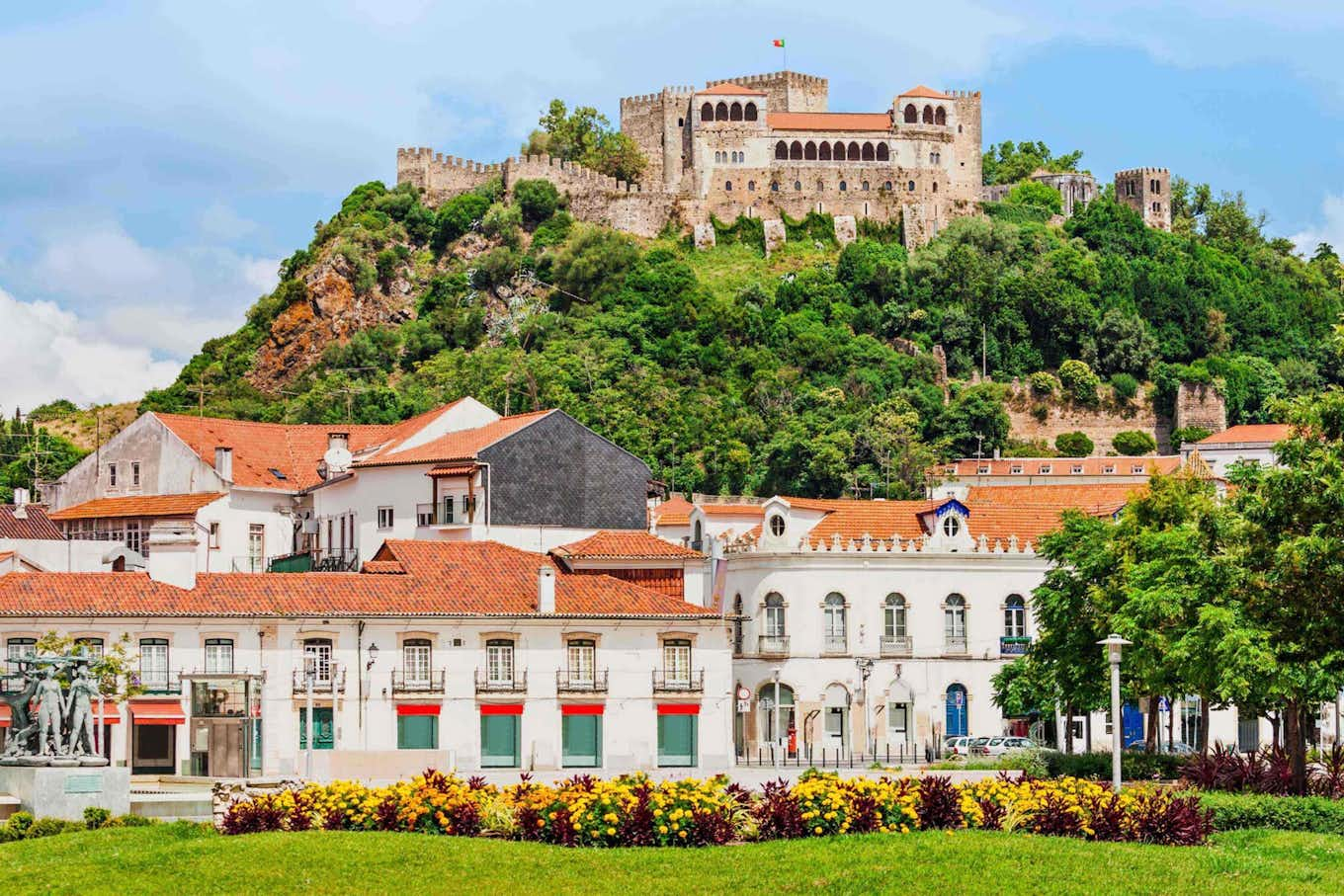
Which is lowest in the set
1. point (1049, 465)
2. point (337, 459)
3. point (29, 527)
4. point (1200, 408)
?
point (29, 527)

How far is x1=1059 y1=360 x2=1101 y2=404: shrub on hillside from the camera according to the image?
151500mm

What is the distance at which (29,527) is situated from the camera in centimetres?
9106

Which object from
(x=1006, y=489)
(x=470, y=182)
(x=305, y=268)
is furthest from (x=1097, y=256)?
(x=1006, y=489)

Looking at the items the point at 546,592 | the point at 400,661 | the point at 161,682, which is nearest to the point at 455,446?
the point at 546,592

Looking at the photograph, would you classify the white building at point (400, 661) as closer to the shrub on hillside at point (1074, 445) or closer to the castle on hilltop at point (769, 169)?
the shrub on hillside at point (1074, 445)

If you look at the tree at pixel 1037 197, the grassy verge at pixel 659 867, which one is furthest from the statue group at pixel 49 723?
the tree at pixel 1037 197

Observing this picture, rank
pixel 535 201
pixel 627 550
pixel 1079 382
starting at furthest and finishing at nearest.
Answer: pixel 535 201
pixel 1079 382
pixel 627 550

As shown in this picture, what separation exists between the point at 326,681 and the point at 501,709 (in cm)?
500

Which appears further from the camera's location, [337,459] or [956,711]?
[337,459]

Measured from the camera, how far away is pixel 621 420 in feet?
438

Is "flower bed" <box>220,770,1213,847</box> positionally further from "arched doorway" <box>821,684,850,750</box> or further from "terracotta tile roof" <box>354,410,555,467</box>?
"terracotta tile roof" <box>354,410,555,467</box>

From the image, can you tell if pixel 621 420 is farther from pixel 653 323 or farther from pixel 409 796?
pixel 409 796

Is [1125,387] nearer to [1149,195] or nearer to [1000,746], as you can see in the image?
[1149,195]

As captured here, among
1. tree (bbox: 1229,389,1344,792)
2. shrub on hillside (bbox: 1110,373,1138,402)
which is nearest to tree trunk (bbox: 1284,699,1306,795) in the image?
tree (bbox: 1229,389,1344,792)
